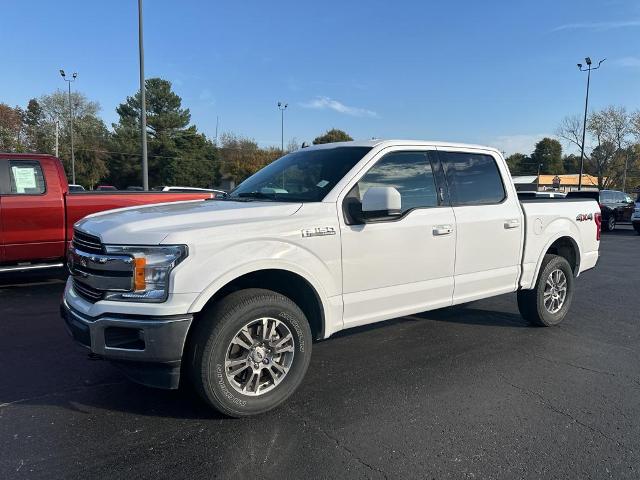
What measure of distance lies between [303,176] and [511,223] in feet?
7.41

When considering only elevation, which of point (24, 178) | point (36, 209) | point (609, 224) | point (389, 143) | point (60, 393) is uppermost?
point (389, 143)

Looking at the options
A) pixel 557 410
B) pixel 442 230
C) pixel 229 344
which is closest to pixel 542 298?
pixel 442 230

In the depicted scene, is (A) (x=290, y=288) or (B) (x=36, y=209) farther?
(B) (x=36, y=209)

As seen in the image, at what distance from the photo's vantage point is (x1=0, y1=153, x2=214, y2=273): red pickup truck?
718 centimetres

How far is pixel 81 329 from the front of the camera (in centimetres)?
327

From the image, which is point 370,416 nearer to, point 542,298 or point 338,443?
point 338,443

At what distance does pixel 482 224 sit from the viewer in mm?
4766

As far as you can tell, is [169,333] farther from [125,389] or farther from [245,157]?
[245,157]

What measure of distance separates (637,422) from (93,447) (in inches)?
144

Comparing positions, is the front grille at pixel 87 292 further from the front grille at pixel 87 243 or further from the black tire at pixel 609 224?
the black tire at pixel 609 224

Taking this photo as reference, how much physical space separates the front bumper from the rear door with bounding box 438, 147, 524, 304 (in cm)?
268

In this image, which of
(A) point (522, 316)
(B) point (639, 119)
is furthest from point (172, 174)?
(A) point (522, 316)

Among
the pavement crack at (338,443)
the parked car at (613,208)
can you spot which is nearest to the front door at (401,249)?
the pavement crack at (338,443)

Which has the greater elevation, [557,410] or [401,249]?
[401,249]
